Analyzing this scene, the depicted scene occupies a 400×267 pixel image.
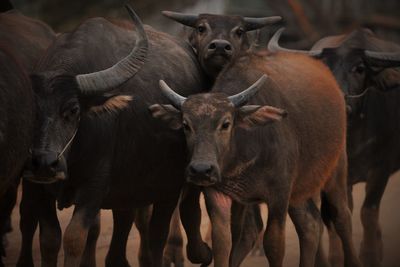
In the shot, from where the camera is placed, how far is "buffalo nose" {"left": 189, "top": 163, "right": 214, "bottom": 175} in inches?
312

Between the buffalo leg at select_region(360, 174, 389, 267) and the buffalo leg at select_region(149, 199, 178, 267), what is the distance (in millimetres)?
2904

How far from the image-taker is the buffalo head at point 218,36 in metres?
9.41

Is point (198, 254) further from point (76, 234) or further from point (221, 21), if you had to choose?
point (221, 21)

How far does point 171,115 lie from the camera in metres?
8.48

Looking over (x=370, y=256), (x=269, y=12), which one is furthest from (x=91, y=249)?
(x=269, y=12)

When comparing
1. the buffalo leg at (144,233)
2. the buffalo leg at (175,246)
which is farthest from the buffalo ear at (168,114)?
the buffalo leg at (175,246)

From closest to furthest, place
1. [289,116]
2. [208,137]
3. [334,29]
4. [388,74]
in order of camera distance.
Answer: [208,137] → [289,116] → [388,74] → [334,29]

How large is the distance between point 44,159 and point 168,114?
1264 mm

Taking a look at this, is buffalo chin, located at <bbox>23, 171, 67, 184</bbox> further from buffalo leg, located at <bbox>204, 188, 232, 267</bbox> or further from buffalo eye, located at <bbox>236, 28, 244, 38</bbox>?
buffalo eye, located at <bbox>236, 28, 244, 38</bbox>

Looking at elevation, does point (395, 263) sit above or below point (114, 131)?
below

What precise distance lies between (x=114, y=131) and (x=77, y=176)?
469mm

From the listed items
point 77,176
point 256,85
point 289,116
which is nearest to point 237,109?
point 256,85

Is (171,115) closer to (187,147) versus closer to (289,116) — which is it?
(187,147)

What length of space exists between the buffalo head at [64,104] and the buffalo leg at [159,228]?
1614 mm
